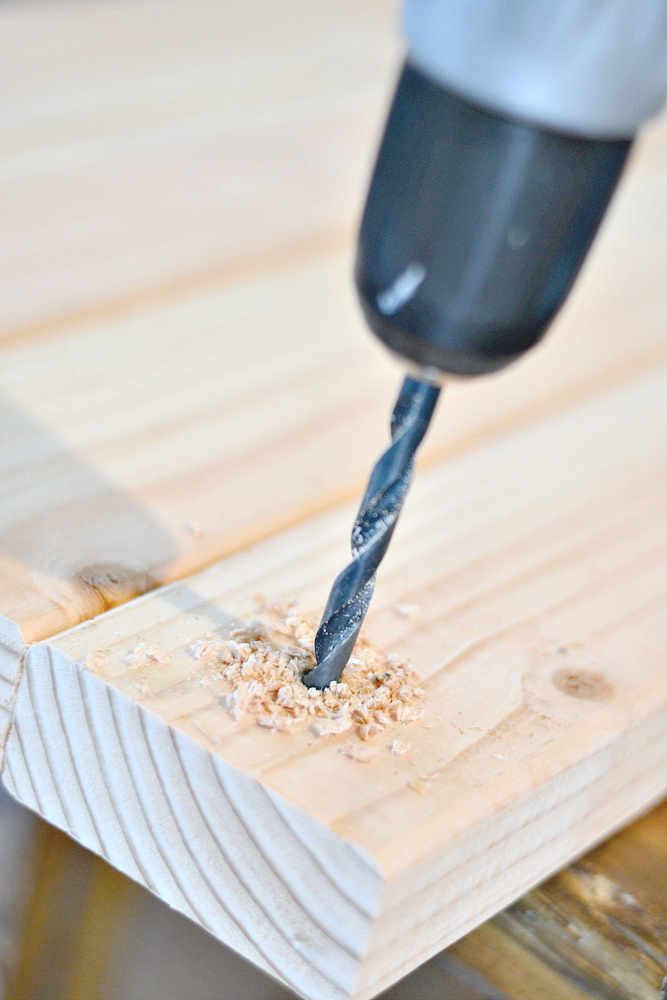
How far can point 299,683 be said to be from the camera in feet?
1.38

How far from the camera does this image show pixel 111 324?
0.67 metres

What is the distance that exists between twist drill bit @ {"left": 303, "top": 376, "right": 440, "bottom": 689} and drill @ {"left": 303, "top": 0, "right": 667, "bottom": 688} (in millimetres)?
13

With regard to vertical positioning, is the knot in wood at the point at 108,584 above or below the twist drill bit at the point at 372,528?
below

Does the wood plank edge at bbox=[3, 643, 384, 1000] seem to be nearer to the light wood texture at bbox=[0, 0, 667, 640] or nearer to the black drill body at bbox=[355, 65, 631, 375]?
the light wood texture at bbox=[0, 0, 667, 640]

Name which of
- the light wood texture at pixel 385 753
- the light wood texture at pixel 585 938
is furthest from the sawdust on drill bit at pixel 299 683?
the light wood texture at pixel 585 938

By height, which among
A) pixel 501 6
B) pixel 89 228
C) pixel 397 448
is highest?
pixel 501 6

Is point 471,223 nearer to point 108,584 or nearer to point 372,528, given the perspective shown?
point 372,528

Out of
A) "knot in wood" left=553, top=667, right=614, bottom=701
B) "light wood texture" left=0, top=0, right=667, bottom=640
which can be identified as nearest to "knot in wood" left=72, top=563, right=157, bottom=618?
"light wood texture" left=0, top=0, right=667, bottom=640

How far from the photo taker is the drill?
27 centimetres

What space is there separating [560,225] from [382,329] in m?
0.06

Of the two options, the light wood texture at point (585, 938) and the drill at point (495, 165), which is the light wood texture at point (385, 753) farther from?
the drill at point (495, 165)

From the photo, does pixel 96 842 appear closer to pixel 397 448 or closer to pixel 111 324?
pixel 397 448

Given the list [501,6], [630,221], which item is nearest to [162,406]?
[501,6]

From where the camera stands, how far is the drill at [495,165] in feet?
0.89
